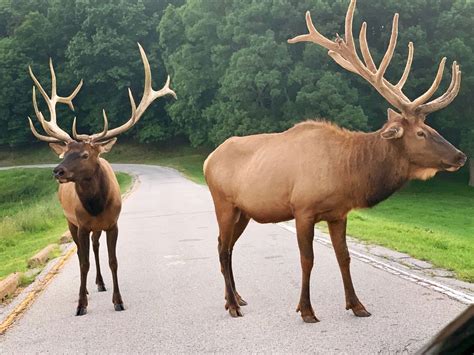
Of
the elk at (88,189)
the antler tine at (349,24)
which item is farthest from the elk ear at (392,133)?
the elk at (88,189)

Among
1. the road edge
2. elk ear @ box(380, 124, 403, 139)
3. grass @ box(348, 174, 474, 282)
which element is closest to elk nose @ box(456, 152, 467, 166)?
elk ear @ box(380, 124, 403, 139)

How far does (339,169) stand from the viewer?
569cm

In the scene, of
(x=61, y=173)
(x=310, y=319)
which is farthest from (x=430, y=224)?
(x=61, y=173)

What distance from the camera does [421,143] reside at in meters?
5.58

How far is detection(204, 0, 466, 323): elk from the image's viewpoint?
559 cm

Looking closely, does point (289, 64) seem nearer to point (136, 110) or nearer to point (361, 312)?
point (136, 110)

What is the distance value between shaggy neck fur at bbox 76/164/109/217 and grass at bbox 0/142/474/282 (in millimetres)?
4479

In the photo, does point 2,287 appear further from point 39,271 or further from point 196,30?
point 196,30

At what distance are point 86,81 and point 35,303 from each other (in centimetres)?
4790

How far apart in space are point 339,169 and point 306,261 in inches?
38.4

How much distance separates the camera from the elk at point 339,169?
5.59 metres

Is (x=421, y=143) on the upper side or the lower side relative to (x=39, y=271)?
upper

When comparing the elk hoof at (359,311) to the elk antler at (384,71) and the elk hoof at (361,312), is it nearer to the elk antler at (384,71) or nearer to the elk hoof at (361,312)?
the elk hoof at (361,312)

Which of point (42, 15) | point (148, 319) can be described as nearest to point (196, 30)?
point (42, 15)
